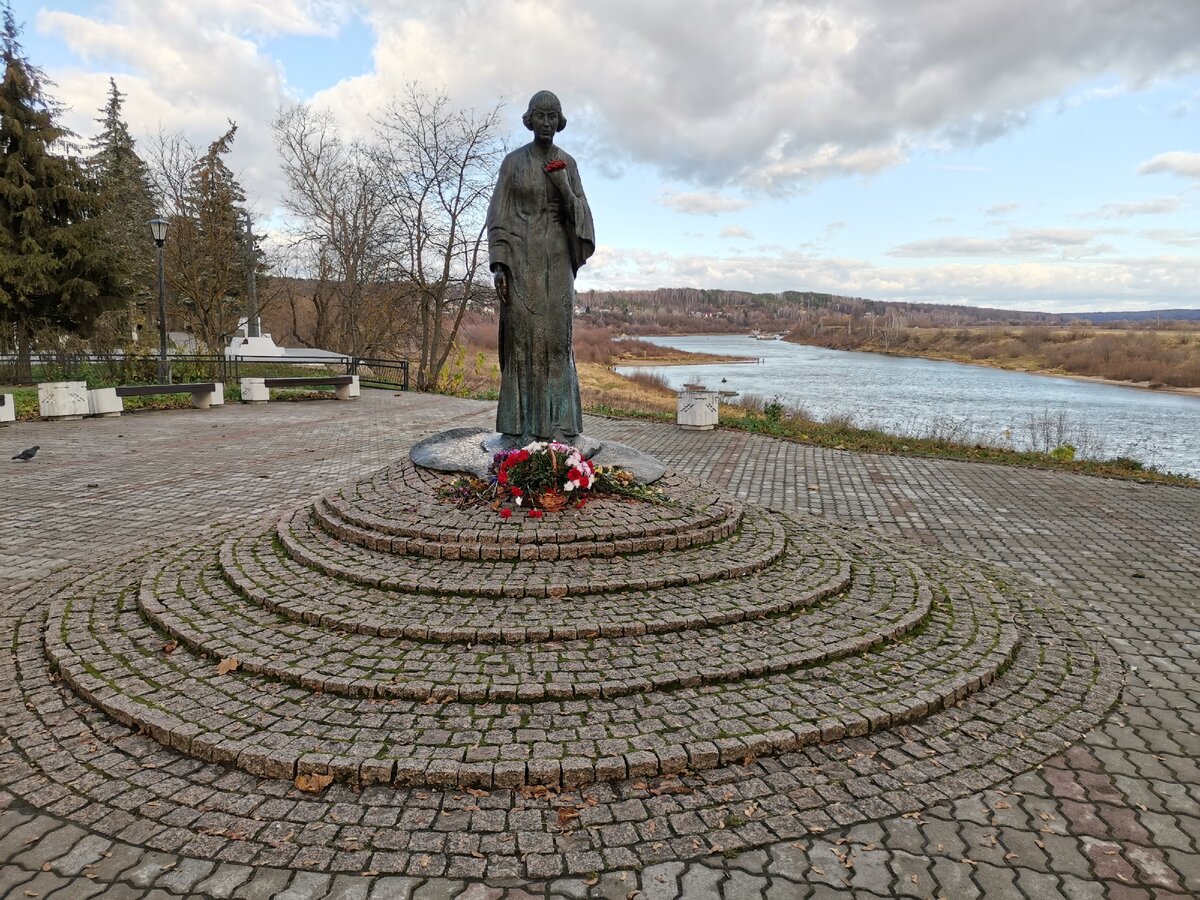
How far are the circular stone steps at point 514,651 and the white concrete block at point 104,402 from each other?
37.5ft

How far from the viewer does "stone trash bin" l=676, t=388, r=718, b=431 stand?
13930 millimetres

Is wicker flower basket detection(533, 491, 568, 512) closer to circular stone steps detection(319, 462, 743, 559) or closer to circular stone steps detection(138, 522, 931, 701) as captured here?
circular stone steps detection(319, 462, 743, 559)

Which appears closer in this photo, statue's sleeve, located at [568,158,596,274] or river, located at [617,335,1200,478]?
statue's sleeve, located at [568,158,596,274]

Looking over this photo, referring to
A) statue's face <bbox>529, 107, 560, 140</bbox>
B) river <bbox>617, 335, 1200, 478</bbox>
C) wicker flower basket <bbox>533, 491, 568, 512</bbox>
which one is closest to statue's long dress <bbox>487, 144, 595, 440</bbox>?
statue's face <bbox>529, 107, 560, 140</bbox>

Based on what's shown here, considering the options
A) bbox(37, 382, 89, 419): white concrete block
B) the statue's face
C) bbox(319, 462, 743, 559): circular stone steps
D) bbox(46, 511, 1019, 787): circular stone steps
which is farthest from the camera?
bbox(37, 382, 89, 419): white concrete block

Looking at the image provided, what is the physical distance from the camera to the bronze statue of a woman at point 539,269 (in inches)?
231

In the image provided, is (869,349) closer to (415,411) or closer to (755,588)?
(415,411)

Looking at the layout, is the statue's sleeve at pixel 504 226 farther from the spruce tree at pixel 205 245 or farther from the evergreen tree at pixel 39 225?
the spruce tree at pixel 205 245

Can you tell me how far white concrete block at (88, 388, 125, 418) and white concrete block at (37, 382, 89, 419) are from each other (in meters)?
0.10

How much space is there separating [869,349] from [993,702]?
3051 inches

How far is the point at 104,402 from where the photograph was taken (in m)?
13.8

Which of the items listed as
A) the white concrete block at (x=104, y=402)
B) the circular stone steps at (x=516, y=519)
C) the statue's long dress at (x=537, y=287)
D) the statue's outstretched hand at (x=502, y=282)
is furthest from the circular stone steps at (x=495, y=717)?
the white concrete block at (x=104, y=402)

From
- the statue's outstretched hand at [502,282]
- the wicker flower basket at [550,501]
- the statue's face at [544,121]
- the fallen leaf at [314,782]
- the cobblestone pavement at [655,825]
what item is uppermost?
the statue's face at [544,121]

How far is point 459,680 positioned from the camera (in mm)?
3510
